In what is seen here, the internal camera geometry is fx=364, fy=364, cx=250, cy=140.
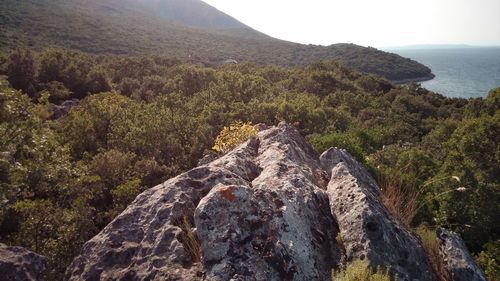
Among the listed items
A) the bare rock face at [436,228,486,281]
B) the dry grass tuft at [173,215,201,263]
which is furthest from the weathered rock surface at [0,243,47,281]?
the bare rock face at [436,228,486,281]

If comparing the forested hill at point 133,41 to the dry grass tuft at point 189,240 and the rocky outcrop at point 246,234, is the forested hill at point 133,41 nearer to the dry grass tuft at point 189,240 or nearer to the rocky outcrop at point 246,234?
the rocky outcrop at point 246,234

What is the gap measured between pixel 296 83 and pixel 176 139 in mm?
34716

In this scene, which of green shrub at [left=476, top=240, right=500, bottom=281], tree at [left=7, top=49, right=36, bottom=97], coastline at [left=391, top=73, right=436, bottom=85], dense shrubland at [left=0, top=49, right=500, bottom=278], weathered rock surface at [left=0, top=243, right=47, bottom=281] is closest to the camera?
weathered rock surface at [left=0, top=243, right=47, bottom=281]

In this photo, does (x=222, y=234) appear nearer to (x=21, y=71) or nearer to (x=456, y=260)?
(x=456, y=260)

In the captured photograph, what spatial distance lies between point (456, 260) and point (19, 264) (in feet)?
27.2

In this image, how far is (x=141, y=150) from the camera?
17.9 metres

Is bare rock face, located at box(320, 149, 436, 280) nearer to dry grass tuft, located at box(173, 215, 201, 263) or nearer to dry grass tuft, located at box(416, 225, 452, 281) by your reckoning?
dry grass tuft, located at box(416, 225, 452, 281)

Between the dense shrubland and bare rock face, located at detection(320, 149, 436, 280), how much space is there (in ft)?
6.19

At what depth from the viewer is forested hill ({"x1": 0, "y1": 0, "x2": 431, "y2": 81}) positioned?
3578 inches

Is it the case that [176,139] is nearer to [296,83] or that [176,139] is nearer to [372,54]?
[296,83]

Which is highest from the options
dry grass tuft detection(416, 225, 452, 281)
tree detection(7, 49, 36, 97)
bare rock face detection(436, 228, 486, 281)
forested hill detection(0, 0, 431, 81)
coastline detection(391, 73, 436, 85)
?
bare rock face detection(436, 228, 486, 281)

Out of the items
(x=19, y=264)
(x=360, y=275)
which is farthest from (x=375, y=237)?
(x=19, y=264)

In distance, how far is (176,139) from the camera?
61.8 feet

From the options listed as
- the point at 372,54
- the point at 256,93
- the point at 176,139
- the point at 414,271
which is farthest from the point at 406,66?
the point at 414,271
